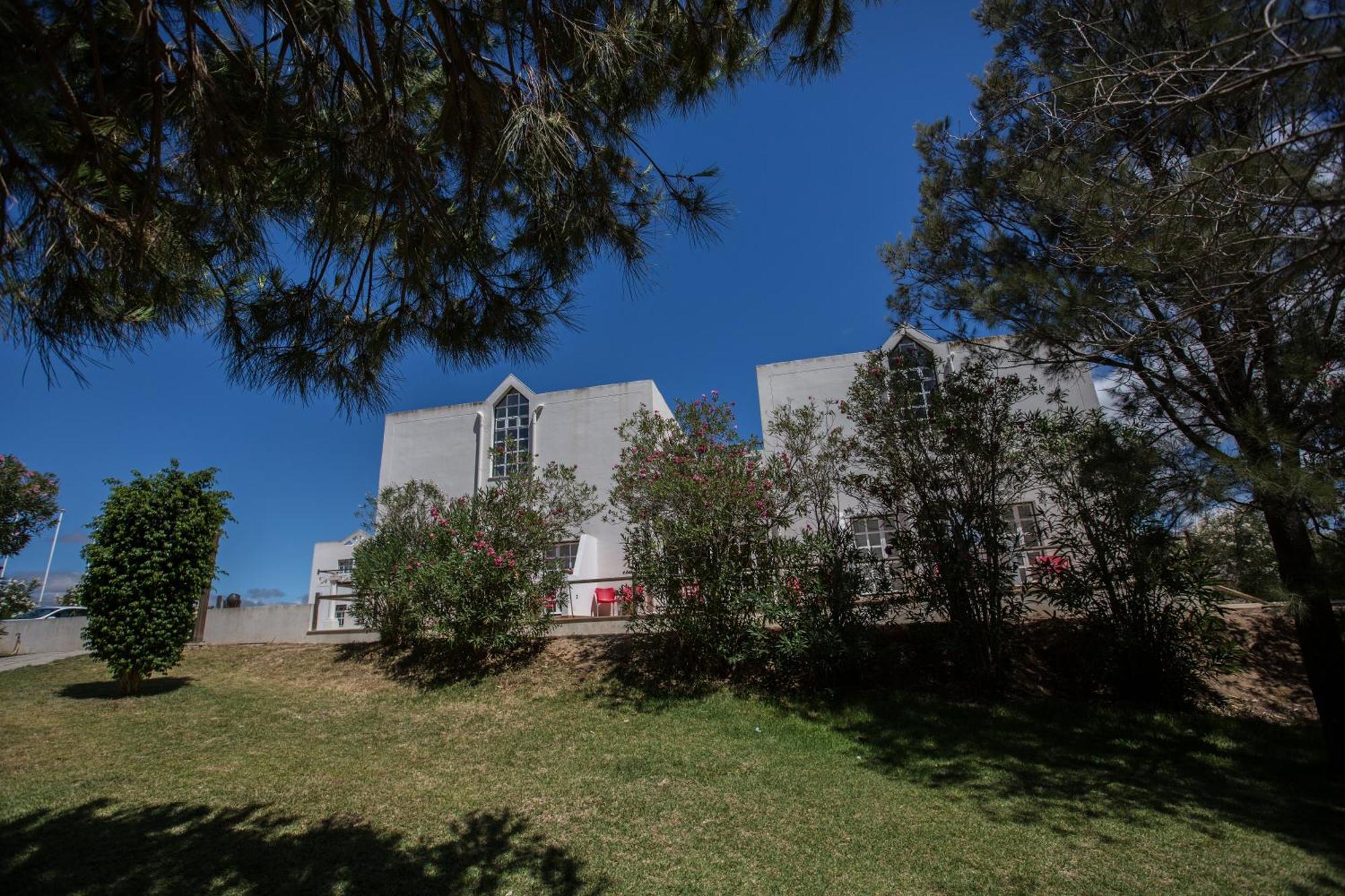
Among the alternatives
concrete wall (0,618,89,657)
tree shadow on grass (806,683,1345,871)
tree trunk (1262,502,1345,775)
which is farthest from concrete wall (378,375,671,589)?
tree trunk (1262,502,1345,775)

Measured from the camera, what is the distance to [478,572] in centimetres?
937

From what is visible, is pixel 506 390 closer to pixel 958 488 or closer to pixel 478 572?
pixel 478 572

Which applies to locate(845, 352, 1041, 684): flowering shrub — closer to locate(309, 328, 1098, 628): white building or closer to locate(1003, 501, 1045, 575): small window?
locate(1003, 501, 1045, 575): small window

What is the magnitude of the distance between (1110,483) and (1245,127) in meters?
4.68

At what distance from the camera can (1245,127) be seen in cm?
285

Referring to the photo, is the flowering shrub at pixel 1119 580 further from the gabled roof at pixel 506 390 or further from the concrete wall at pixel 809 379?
the gabled roof at pixel 506 390

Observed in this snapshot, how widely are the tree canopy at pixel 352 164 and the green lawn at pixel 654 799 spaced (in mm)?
3319

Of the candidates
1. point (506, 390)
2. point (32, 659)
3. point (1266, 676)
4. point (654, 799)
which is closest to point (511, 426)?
point (506, 390)

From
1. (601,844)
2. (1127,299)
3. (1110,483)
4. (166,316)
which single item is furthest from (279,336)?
(1110,483)

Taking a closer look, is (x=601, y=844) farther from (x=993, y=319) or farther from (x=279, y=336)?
(x=993, y=319)

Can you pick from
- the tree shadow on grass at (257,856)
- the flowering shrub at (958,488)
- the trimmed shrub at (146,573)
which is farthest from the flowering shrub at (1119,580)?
the trimmed shrub at (146,573)

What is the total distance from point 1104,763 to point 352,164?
25.8 ft

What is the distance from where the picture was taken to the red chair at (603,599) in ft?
42.3

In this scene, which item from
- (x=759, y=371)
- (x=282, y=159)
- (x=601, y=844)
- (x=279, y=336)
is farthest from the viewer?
(x=759, y=371)
